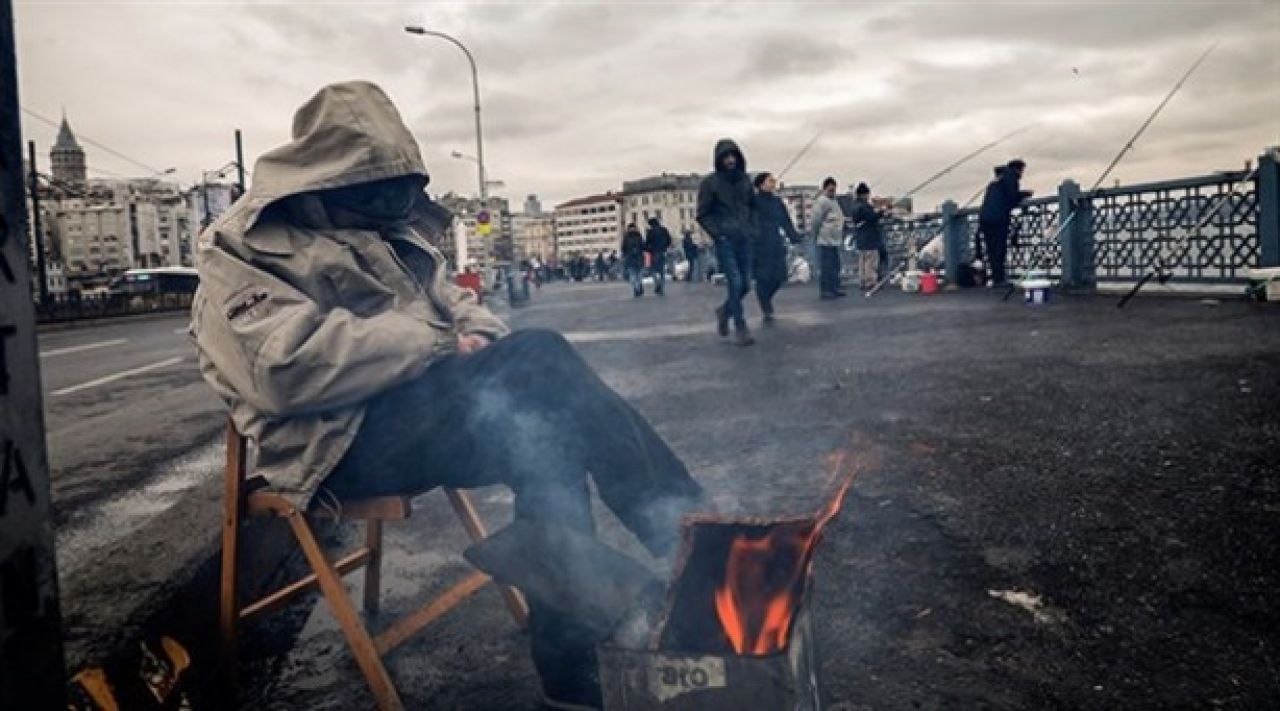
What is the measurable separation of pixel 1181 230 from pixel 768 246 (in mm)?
6493

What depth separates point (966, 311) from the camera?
12305mm

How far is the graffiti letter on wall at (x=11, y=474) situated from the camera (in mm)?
1338

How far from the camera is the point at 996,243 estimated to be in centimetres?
1653

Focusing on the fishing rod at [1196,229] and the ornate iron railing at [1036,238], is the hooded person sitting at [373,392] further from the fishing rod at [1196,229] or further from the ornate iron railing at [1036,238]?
the ornate iron railing at [1036,238]

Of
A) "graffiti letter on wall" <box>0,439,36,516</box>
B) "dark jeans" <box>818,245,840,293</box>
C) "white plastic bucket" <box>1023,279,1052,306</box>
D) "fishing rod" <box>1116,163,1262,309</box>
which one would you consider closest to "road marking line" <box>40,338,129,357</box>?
"dark jeans" <box>818,245,840,293</box>

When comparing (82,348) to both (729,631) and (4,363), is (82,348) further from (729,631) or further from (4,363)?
(729,631)

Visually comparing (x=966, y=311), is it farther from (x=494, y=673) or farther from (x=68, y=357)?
(x=68, y=357)

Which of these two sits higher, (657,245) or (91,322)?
(657,245)

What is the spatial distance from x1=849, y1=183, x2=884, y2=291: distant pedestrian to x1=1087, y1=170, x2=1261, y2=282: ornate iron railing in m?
4.71

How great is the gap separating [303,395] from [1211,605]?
263cm

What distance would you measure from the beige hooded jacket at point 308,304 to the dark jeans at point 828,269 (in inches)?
589

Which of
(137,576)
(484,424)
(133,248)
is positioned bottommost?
(137,576)

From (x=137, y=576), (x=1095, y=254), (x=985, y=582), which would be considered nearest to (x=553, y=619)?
(x=985, y=582)

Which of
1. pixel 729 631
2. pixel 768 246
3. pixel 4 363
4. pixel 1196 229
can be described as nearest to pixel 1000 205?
pixel 1196 229
